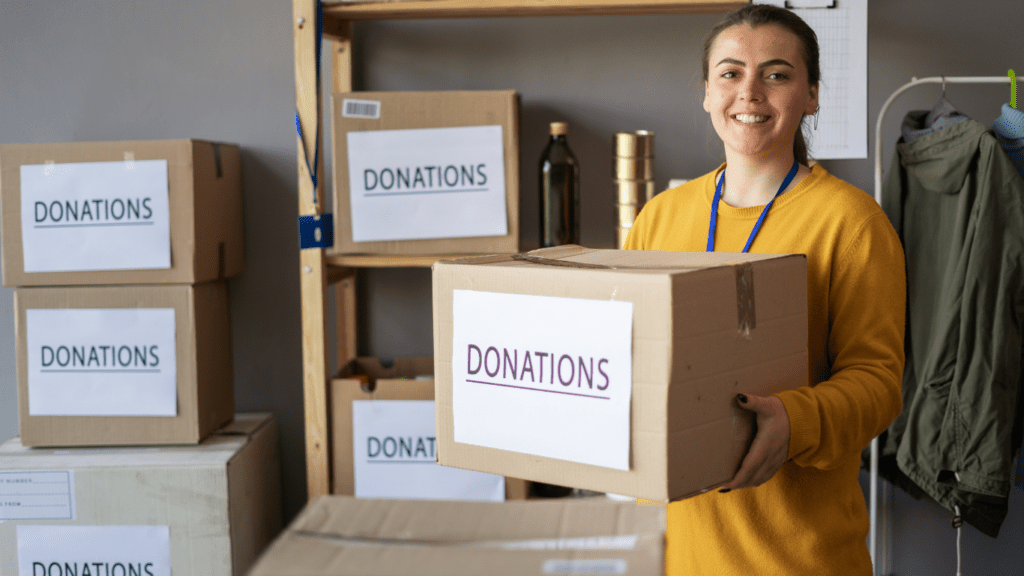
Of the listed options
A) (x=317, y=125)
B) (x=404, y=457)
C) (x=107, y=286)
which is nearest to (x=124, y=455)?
(x=107, y=286)

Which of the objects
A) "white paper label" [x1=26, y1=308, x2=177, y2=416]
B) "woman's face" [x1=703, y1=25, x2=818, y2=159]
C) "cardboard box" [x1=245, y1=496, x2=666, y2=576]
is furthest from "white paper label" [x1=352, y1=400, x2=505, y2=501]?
"cardboard box" [x1=245, y1=496, x2=666, y2=576]

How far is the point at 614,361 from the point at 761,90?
49cm

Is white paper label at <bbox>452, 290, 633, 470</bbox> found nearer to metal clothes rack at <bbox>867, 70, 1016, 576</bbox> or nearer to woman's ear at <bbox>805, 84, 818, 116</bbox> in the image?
woman's ear at <bbox>805, 84, 818, 116</bbox>

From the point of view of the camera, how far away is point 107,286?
1.74 metres

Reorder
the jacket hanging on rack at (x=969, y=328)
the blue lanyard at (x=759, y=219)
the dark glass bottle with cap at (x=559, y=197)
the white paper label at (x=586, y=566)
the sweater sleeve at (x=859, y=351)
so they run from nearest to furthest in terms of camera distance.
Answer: the white paper label at (x=586, y=566) → the sweater sleeve at (x=859, y=351) → the blue lanyard at (x=759, y=219) → the jacket hanging on rack at (x=969, y=328) → the dark glass bottle with cap at (x=559, y=197)

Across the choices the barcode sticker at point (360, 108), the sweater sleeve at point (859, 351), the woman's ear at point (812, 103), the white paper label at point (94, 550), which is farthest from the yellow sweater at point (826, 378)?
the white paper label at point (94, 550)

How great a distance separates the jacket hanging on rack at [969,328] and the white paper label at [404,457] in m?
0.91

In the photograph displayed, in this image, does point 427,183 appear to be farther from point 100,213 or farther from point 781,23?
point 781,23

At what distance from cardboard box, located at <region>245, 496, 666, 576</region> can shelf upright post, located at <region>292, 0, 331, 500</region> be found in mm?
1262

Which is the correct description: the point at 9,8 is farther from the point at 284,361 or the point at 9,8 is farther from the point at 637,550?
the point at 637,550

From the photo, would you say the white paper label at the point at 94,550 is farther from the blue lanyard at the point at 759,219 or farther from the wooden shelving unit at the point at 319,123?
the blue lanyard at the point at 759,219

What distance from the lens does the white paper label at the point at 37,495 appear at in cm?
168

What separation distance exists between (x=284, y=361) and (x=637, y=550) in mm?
1780

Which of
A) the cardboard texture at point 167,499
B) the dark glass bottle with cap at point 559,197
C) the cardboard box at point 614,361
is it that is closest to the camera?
the cardboard box at point 614,361
